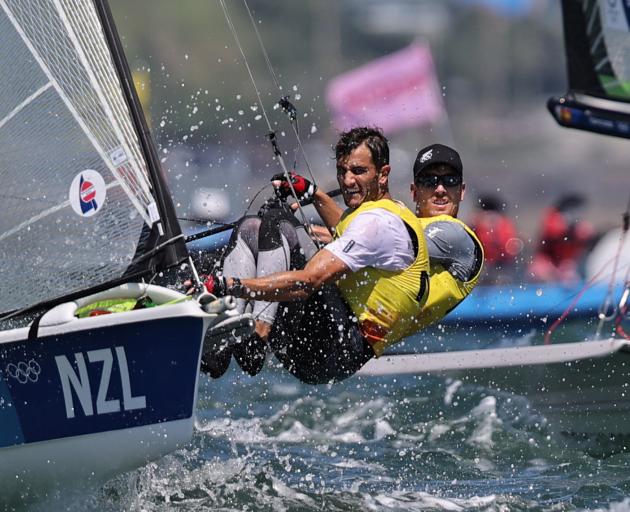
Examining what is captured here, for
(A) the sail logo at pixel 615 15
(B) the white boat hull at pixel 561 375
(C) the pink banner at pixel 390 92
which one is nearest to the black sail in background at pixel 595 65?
(A) the sail logo at pixel 615 15

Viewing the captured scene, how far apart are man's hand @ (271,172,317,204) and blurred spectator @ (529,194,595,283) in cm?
457

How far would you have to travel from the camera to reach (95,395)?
11.5 feet

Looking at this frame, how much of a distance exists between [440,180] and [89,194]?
1258 millimetres

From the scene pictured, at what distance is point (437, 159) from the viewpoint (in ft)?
13.5

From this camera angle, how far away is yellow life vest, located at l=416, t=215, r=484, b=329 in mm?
4047

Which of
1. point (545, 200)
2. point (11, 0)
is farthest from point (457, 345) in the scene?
point (11, 0)

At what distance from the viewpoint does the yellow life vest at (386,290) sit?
3.84m

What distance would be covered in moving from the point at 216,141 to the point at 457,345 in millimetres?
4345

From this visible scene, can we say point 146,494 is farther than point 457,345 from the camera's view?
No

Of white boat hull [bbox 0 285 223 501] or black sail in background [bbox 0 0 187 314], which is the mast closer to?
black sail in background [bbox 0 0 187 314]

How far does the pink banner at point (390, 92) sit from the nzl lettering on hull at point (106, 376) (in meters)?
6.81

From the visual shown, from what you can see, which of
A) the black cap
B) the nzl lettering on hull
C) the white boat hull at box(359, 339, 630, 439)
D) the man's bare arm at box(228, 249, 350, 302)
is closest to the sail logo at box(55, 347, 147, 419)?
the nzl lettering on hull

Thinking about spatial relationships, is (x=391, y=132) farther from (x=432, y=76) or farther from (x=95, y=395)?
(x=95, y=395)

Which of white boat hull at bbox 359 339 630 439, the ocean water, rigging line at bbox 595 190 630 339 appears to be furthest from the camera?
rigging line at bbox 595 190 630 339
